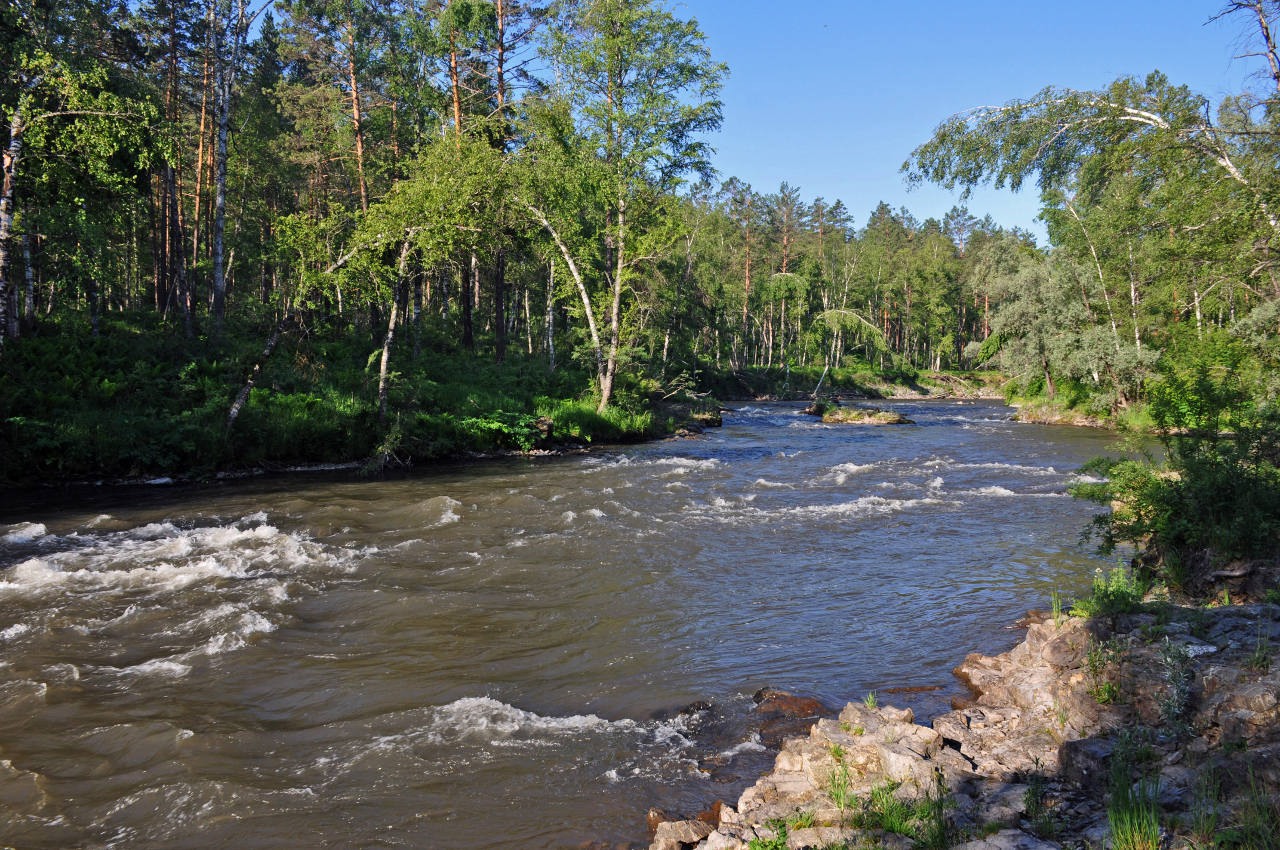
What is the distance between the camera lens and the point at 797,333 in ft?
253

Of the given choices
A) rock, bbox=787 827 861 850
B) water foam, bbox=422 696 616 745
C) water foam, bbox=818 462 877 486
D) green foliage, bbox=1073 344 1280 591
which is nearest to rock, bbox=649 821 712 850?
rock, bbox=787 827 861 850

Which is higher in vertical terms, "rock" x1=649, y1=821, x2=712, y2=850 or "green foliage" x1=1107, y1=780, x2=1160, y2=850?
"green foliage" x1=1107, y1=780, x2=1160, y2=850

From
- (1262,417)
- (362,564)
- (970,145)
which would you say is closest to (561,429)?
(362,564)

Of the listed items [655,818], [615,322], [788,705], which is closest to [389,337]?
[615,322]

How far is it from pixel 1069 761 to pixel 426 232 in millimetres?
19039

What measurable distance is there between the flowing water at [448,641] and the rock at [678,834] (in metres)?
0.49

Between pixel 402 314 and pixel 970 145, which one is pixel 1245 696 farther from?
pixel 402 314

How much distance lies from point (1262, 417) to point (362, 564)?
41.6 ft

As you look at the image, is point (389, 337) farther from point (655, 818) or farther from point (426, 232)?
point (655, 818)

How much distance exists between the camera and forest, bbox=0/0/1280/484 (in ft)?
33.8

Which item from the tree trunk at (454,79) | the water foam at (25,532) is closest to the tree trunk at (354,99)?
the tree trunk at (454,79)

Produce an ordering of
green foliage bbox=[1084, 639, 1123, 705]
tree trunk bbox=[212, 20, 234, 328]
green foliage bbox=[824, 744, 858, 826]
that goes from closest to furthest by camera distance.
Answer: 1. green foliage bbox=[824, 744, 858, 826]
2. green foliage bbox=[1084, 639, 1123, 705]
3. tree trunk bbox=[212, 20, 234, 328]

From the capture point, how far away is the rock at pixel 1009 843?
12.7ft

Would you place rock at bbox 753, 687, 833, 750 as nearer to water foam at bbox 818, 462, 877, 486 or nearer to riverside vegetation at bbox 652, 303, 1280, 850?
riverside vegetation at bbox 652, 303, 1280, 850
